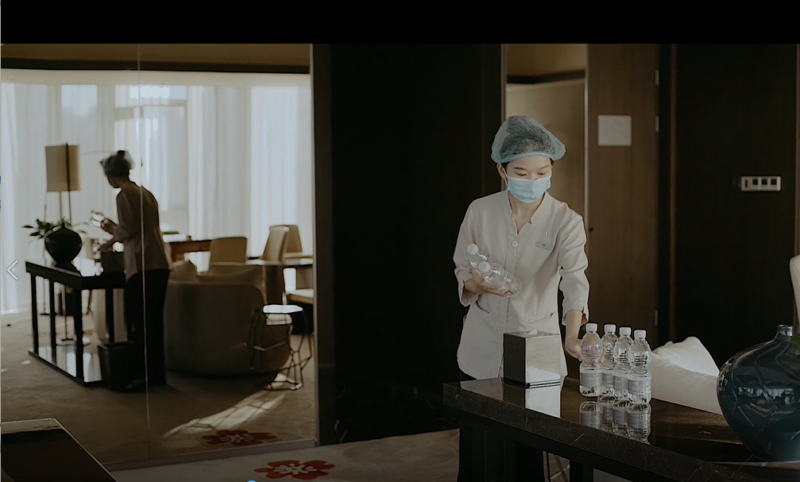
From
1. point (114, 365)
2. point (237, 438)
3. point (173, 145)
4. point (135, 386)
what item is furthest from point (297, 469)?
point (173, 145)

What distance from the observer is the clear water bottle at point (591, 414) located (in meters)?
2.28

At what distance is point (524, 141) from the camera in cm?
288

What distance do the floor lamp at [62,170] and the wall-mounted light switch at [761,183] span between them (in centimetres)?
349

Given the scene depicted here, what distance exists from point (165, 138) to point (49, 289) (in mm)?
817

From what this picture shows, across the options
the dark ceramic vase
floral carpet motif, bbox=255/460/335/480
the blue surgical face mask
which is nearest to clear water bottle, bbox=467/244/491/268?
the blue surgical face mask

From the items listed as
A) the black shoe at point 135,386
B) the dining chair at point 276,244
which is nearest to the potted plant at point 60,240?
the black shoe at point 135,386

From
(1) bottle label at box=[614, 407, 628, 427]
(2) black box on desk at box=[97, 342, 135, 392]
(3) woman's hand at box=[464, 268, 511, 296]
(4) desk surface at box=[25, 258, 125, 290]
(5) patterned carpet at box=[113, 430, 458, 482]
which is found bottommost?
(5) patterned carpet at box=[113, 430, 458, 482]

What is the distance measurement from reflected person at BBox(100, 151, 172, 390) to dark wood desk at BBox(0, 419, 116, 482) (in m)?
1.74

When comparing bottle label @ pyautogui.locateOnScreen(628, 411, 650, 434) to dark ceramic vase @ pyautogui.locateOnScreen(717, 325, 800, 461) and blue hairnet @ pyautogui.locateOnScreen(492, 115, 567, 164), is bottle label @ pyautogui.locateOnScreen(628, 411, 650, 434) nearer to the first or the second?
dark ceramic vase @ pyautogui.locateOnScreen(717, 325, 800, 461)

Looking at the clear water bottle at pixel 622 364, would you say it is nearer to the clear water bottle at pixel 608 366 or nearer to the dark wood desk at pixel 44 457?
the clear water bottle at pixel 608 366

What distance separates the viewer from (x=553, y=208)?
3.02 meters

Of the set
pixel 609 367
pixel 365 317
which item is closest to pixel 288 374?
pixel 365 317

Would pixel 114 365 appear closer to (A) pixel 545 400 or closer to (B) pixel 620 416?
(A) pixel 545 400

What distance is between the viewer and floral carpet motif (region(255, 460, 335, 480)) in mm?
4133
